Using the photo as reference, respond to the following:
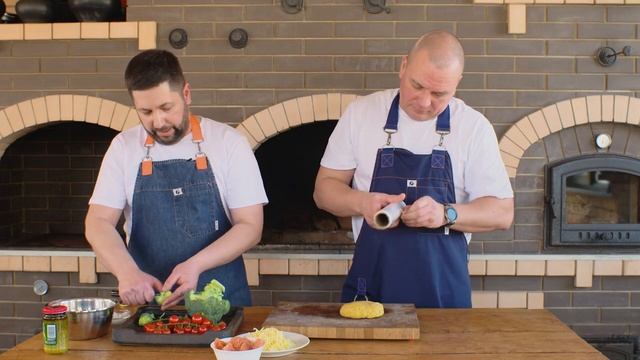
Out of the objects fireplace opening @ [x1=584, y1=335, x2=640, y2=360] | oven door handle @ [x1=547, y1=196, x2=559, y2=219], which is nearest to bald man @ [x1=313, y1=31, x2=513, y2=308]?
oven door handle @ [x1=547, y1=196, x2=559, y2=219]

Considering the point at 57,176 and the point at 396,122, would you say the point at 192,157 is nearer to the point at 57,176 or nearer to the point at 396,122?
the point at 396,122

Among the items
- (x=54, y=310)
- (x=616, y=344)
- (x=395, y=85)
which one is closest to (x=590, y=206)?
(x=616, y=344)

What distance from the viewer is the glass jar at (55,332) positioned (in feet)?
7.95

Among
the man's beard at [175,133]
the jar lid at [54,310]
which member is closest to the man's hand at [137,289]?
the jar lid at [54,310]

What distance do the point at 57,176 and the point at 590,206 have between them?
3562 mm

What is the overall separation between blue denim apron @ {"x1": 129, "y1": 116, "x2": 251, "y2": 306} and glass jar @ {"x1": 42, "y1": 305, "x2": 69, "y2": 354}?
2.68 ft

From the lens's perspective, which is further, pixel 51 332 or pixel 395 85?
pixel 395 85

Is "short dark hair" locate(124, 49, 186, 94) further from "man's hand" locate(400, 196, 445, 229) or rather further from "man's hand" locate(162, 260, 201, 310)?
"man's hand" locate(400, 196, 445, 229)

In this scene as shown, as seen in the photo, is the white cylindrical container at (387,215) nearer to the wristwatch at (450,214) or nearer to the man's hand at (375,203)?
the man's hand at (375,203)

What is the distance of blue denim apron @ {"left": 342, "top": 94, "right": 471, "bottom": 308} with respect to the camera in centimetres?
321

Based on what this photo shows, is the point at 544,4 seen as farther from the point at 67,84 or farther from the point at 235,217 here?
the point at 67,84

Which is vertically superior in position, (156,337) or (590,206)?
(590,206)

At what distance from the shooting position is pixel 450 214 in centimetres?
307

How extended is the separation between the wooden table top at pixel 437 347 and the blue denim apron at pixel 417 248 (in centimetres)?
41
